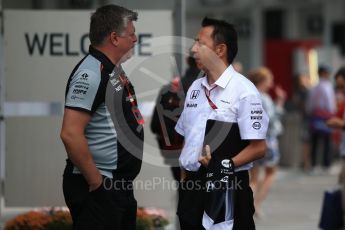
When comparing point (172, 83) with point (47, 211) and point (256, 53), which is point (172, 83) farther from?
point (256, 53)

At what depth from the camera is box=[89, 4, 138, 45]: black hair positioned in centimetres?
537

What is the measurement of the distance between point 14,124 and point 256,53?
59.7 ft

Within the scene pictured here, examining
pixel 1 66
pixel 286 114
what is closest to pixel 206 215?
pixel 1 66

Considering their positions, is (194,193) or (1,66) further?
(1,66)

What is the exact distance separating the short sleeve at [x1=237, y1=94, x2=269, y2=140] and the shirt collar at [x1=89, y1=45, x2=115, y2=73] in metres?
0.81

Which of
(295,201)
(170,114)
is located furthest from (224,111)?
(295,201)

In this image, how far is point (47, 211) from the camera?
313 inches

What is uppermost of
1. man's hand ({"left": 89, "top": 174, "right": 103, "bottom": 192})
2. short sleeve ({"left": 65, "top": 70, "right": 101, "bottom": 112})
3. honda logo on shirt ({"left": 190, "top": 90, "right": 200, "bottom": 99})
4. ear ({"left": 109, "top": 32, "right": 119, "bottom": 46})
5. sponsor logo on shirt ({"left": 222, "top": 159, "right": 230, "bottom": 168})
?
ear ({"left": 109, "top": 32, "right": 119, "bottom": 46})

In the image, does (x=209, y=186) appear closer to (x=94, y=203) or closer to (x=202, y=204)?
(x=202, y=204)

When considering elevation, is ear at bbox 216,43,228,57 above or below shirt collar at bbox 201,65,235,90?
above

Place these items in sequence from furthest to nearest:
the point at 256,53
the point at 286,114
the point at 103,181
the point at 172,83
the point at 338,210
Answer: the point at 256,53, the point at 286,114, the point at 338,210, the point at 172,83, the point at 103,181

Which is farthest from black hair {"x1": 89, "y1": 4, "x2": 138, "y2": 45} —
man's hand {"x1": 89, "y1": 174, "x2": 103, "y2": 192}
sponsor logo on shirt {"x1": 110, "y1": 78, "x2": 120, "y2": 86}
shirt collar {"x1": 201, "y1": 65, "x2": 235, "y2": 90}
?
man's hand {"x1": 89, "y1": 174, "x2": 103, "y2": 192}

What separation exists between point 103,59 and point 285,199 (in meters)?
9.04

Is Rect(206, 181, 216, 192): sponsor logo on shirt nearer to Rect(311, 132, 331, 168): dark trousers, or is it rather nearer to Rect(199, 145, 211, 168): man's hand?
Rect(199, 145, 211, 168): man's hand
